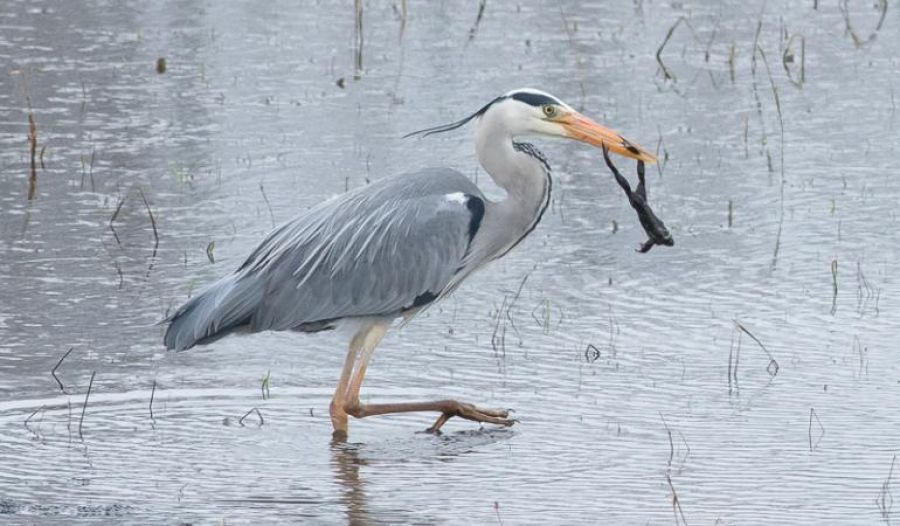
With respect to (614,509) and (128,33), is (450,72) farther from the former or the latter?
(614,509)

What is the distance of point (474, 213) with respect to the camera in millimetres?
7945

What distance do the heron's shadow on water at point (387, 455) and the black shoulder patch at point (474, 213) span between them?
2.57 feet

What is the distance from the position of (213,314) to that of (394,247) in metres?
0.78

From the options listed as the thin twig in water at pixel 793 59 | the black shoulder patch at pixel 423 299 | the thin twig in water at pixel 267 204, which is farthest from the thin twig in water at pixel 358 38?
the black shoulder patch at pixel 423 299

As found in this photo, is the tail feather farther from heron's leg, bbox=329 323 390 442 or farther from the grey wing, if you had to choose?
heron's leg, bbox=329 323 390 442

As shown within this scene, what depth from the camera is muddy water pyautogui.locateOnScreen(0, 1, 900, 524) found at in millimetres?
7016

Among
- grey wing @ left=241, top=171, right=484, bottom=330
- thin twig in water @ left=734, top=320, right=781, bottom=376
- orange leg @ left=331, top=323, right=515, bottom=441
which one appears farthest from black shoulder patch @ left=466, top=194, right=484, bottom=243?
thin twig in water @ left=734, top=320, right=781, bottom=376

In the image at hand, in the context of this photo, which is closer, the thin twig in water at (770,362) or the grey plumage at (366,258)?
the grey plumage at (366,258)

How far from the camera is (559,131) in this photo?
8023mm

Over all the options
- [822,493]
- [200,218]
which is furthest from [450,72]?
[822,493]

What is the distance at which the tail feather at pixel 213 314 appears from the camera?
7570 mm

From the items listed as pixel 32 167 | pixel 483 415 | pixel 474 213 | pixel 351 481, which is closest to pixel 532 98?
pixel 474 213

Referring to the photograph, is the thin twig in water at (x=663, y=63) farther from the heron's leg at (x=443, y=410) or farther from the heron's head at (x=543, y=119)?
the heron's leg at (x=443, y=410)

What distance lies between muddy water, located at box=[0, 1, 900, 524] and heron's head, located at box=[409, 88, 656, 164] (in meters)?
0.98
